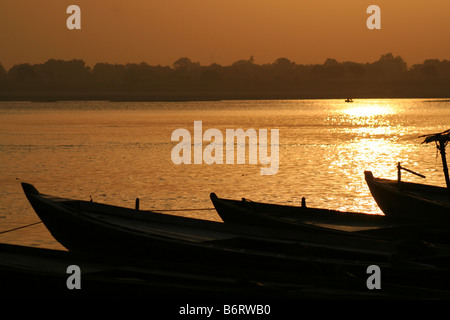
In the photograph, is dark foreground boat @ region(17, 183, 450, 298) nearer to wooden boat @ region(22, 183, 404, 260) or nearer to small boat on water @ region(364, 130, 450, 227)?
wooden boat @ region(22, 183, 404, 260)

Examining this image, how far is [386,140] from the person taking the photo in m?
69.4

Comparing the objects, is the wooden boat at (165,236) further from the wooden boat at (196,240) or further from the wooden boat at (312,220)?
the wooden boat at (312,220)

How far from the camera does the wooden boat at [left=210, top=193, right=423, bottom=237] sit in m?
16.2

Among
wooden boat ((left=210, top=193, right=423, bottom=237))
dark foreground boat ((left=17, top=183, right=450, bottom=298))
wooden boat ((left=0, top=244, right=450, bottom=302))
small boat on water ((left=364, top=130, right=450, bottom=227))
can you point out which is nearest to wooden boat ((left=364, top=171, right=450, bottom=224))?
small boat on water ((left=364, top=130, right=450, bottom=227))

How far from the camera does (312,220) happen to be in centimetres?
1814

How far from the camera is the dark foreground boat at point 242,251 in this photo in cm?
1207

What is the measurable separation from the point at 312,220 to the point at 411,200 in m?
3.27

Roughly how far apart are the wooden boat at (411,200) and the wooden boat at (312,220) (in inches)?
32.9

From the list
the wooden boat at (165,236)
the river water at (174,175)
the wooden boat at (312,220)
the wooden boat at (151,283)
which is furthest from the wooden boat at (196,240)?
the river water at (174,175)

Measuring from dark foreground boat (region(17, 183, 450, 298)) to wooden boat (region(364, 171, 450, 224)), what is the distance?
428cm

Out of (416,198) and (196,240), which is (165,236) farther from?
(416,198)

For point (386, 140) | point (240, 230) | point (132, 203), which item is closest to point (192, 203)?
point (132, 203)
